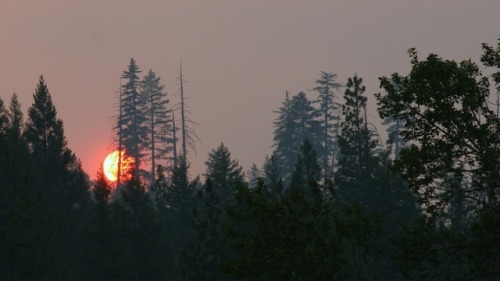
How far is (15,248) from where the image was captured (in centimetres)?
5753

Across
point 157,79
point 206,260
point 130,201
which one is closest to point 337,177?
point 130,201

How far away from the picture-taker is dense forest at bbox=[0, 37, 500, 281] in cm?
2817

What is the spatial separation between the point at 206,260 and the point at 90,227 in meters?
12.1

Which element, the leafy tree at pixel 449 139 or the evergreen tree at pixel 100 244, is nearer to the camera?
the leafy tree at pixel 449 139

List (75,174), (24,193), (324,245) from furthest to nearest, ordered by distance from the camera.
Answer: (75,174) < (24,193) < (324,245)

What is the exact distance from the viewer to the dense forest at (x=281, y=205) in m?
28.2

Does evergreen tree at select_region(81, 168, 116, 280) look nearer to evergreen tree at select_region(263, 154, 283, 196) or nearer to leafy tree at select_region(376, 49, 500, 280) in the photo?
evergreen tree at select_region(263, 154, 283, 196)

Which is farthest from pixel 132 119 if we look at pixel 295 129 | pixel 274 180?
pixel 274 180

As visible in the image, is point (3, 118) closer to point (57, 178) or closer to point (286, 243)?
point (57, 178)

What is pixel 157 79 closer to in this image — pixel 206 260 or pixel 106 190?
pixel 106 190

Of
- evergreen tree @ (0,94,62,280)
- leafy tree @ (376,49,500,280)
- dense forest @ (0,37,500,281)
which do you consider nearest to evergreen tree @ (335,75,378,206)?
dense forest @ (0,37,500,281)

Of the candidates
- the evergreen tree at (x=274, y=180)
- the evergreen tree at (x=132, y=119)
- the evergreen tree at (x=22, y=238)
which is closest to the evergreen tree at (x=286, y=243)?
the evergreen tree at (x=274, y=180)

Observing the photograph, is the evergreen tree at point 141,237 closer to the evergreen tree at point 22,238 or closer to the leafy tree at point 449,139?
the evergreen tree at point 22,238

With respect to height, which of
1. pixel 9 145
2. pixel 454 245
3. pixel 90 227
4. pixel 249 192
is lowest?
pixel 454 245
